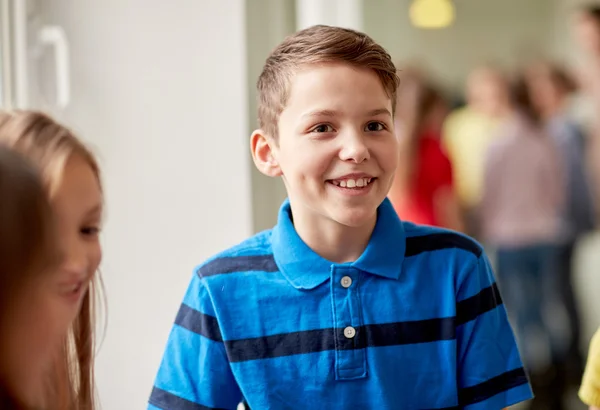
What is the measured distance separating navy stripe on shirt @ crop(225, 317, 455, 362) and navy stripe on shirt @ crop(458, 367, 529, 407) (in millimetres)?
87

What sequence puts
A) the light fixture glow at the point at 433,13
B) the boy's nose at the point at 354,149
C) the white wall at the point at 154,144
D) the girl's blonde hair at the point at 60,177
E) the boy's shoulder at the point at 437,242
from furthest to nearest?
the light fixture glow at the point at 433,13 < the white wall at the point at 154,144 < the boy's shoulder at the point at 437,242 < the boy's nose at the point at 354,149 < the girl's blonde hair at the point at 60,177

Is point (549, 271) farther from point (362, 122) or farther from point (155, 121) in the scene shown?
point (362, 122)

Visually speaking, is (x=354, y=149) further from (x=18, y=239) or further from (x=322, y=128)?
(x=18, y=239)

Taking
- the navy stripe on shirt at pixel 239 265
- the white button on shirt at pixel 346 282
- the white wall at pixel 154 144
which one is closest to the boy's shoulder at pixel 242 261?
the navy stripe on shirt at pixel 239 265

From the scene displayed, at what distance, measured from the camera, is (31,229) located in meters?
0.87

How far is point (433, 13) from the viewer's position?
20.8ft

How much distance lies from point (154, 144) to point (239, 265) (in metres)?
0.85

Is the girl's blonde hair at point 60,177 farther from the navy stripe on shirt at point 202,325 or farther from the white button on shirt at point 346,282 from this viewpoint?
the white button on shirt at point 346,282

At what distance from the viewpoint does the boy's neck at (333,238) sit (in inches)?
50.3

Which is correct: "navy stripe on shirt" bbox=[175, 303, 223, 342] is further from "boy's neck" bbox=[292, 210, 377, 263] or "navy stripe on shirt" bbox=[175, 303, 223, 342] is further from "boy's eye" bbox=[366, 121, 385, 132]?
"boy's eye" bbox=[366, 121, 385, 132]

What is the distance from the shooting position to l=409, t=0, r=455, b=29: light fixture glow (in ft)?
20.1

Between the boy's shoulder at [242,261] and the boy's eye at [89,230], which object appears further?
the boy's shoulder at [242,261]

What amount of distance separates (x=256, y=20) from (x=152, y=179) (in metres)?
0.48

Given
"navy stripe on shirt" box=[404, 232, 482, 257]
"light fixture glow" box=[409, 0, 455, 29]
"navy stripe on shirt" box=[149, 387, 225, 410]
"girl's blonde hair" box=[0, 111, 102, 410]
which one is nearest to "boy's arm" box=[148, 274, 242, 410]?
"navy stripe on shirt" box=[149, 387, 225, 410]
